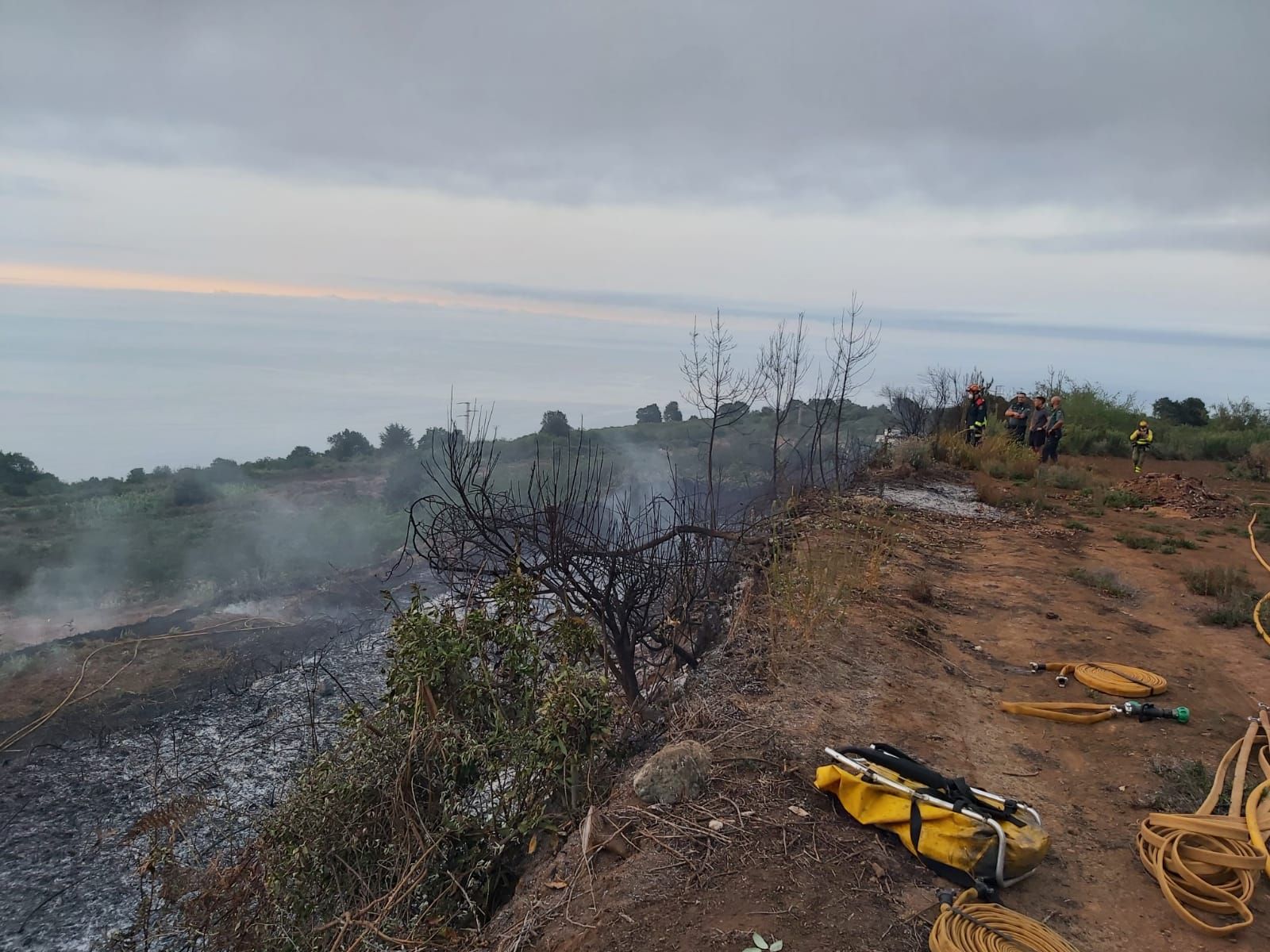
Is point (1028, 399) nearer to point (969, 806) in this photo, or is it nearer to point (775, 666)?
point (775, 666)

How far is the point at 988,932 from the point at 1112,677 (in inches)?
135

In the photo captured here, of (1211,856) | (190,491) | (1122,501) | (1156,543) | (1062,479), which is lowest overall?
(190,491)

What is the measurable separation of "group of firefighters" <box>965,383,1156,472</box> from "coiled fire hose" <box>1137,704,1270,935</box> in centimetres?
1331

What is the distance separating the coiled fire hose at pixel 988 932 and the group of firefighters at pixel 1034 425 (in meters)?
14.5

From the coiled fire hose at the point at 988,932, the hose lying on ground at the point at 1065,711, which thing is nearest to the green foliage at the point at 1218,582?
the hose lying on ground at the point at 1065,711

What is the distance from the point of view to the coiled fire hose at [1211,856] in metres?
3.05

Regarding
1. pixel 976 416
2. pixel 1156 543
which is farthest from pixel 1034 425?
pixel 1156 543

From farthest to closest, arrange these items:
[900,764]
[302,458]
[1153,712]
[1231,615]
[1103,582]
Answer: [302,458] → [1103,582] → [1231,615] → [1153,712] → [900,764]

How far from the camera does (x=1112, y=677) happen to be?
5.37 metres

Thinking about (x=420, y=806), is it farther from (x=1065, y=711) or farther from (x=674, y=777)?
(x=1065, y=711)

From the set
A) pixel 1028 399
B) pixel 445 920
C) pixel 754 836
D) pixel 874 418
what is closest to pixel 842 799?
pixel 754 836

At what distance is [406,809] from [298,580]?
41.6 ft

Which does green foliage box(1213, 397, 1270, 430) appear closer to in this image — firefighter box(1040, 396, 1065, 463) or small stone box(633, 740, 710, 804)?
firefighter box(1040, 396, 1065, 463)

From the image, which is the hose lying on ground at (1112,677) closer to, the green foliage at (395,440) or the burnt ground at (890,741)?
the burnt ground at (890,741)
